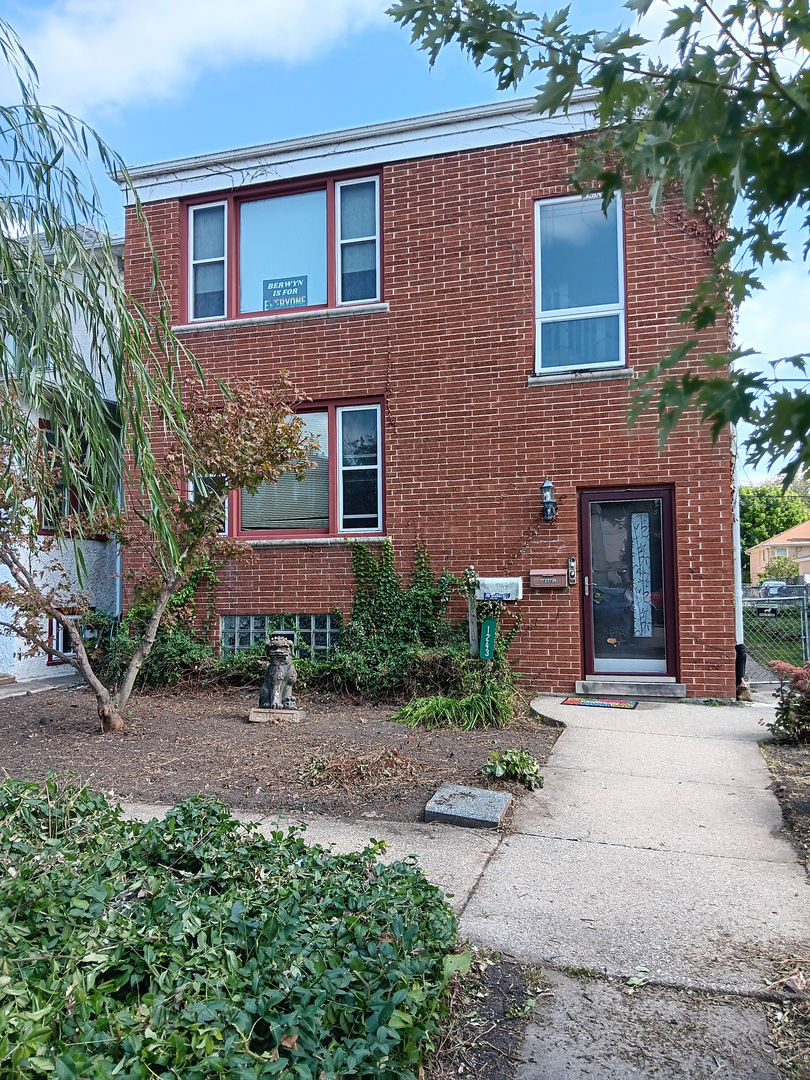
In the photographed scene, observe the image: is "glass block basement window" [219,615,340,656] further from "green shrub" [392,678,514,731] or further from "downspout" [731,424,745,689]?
"downspout" [731,424,745,689]

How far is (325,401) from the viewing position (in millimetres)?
10141

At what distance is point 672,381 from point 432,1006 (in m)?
2.03

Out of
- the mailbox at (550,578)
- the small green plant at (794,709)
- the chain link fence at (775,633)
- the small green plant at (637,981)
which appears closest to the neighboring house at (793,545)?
the chain link fence at (775,633)

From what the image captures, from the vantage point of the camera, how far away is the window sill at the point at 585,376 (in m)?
8.83

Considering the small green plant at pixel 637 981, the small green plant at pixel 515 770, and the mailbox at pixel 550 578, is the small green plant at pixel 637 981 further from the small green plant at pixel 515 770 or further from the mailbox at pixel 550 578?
the mailbox at pixel 550 578

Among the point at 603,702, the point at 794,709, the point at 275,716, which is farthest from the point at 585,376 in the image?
the point at 275,716

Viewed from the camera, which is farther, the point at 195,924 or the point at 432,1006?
the point at 195,924

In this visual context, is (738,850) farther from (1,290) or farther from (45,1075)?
(1,290)

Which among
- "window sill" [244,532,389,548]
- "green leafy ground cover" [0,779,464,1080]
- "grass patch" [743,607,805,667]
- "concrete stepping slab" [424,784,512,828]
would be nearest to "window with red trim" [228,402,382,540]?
"window sill" [244,532,389,548]

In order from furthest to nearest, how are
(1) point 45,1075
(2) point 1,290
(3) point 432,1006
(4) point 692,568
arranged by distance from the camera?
(4) point 692,568
(2) point 1,290
(3) point 432,1006
(1) point 45,1075

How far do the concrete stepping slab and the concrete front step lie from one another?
13.0ft

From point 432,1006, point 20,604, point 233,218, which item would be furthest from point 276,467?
point 432,1006

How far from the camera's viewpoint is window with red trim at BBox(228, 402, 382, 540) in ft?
32.8

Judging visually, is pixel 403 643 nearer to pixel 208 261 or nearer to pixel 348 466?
pixel 348 466
